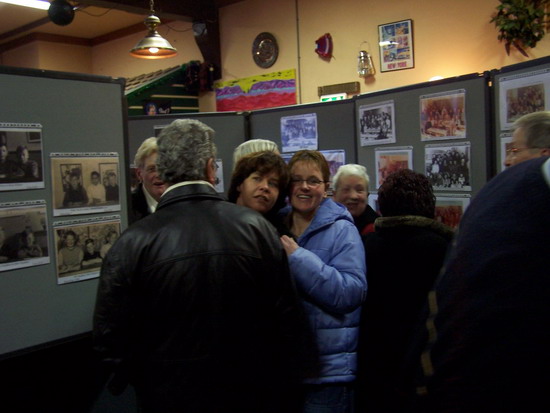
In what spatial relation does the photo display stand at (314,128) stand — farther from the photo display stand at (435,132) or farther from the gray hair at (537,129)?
the gray hair at (537,129)

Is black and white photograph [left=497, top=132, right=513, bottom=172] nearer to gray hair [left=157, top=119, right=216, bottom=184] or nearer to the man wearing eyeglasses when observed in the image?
the man wearing eyeglasses

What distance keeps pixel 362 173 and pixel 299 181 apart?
845mm

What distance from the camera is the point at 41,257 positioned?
1.86 meters

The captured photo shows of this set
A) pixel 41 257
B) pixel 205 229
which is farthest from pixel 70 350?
pixel 205 229

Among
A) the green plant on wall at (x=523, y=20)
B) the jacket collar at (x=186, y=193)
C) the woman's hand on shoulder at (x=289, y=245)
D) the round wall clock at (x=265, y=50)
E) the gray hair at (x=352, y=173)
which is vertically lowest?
the woman's hand on shoulder at (x=289, y=245)

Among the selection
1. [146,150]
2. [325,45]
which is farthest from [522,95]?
[325,45]

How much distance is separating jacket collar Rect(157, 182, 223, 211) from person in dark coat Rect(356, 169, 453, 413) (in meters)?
0.69

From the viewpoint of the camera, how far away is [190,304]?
52.3 inches

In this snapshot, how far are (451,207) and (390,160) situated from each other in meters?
0.44

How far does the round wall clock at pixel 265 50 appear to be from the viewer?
23.5ft

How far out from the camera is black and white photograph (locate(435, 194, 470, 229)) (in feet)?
8.18

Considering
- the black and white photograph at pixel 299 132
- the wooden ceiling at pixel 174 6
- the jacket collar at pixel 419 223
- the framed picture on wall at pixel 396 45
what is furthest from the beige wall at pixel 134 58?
the jacket collar at pixel 419 223

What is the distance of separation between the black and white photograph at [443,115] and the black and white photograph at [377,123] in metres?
0.19

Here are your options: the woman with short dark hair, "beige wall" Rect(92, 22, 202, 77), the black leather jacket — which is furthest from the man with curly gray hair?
"beige wall" Rect(92, 22, 202, 77)
